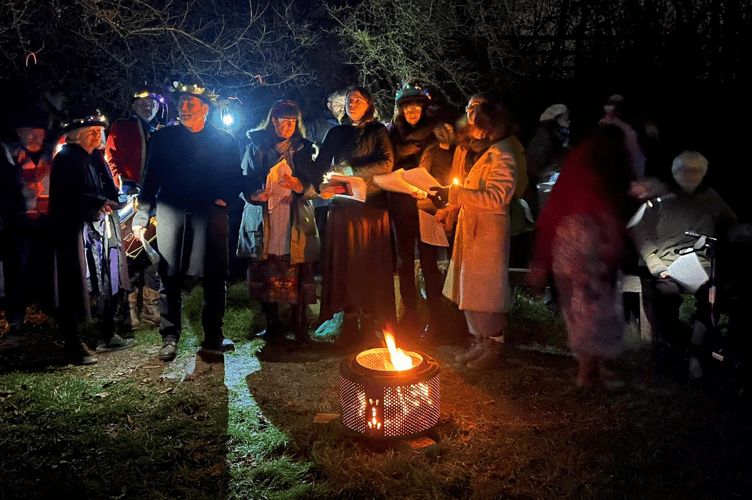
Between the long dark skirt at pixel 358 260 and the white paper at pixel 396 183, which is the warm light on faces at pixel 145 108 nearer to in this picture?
the long dark skirt at pixel 358 260

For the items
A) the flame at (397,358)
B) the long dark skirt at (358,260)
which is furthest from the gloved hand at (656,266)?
the flame at (397,358)

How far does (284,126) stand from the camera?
5699 mm

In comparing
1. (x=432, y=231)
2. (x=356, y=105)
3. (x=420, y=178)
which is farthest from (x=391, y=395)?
(x=356, y=105)

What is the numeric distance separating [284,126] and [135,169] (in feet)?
7.02

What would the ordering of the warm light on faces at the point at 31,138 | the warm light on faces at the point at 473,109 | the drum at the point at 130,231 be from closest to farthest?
the warm light on faces at the point at 473,109, the drum at the point at 130,231, the warm light on faces at the point at 31,138

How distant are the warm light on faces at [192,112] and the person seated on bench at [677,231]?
4.30 m

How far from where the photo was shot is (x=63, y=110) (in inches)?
293

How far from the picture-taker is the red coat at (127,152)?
670 cm

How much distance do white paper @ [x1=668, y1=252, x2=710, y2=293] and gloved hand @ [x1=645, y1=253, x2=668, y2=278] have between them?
61 millimetres

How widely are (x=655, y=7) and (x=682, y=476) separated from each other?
9189mm

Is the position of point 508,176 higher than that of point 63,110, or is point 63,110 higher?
point 63,110

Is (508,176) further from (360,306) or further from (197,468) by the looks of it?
(197,468)

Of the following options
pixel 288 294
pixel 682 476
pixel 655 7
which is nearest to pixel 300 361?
pixel 288 294

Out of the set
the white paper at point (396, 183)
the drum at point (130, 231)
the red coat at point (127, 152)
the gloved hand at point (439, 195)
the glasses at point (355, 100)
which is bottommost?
the drum at point (130, 231)
